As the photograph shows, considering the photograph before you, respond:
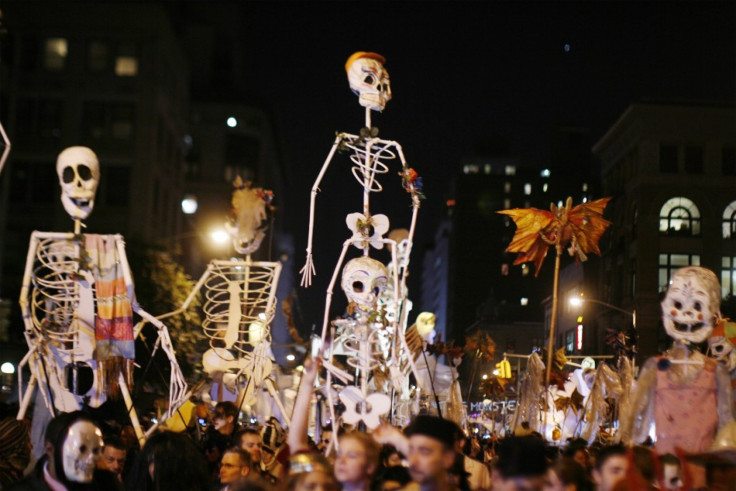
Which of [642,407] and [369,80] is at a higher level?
[369,80]

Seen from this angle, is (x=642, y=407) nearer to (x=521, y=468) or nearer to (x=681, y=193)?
(x=521, y=468)

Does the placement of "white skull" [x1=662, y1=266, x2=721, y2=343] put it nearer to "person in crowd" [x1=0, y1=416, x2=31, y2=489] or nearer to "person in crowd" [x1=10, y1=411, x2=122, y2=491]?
"person in crowd" [x1=10, y1=411, x2=122, y2=491]

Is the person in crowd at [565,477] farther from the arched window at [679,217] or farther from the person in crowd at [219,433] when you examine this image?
the arched window at [679,217]

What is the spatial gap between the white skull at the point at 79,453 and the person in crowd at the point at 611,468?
9.25 ft

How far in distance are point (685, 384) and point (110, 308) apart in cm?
754

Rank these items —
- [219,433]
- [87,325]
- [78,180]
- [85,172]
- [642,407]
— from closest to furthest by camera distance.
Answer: [642,407] < [219,433] < [87,325] < [78,180] < [85,172]

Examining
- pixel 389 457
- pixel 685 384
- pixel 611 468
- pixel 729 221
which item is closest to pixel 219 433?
pixel 389 457

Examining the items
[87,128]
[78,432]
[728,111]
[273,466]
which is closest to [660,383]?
[273,466]

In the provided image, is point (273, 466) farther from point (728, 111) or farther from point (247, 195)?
point (728, 111)

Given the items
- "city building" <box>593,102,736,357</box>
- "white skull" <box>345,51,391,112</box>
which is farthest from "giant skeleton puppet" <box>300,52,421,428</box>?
"city building" <box>593,102,736,357</box>

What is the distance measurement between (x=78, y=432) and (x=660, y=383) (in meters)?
5.04

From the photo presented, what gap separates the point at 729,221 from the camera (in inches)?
2200

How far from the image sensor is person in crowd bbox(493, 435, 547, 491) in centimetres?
514

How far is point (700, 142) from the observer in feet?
184
